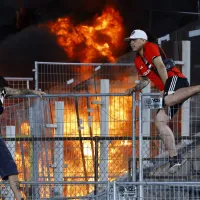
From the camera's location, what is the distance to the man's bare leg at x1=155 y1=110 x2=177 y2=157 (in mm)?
9828

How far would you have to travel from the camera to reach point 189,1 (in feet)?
53.3

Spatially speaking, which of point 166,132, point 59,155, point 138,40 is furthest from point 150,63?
point 59,155

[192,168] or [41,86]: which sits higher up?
[41,86]

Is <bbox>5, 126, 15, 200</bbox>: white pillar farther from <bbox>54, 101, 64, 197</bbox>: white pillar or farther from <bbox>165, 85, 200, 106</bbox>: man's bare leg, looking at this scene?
<bbox>165, 85, 200, 106</bbox>: man's bare leg

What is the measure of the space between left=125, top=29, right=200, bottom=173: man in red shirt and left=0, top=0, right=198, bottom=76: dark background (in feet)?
18.5

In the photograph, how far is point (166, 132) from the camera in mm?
9828

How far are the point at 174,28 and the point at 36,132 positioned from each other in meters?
5.90

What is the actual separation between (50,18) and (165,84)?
6.74 metres

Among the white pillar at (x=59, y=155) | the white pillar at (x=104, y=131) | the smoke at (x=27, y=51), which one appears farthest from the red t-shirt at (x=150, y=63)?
the smoke at (x=27, y=51)

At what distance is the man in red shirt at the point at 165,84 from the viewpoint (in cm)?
970

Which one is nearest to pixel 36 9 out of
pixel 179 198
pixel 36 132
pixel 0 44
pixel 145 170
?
pixel 0 44

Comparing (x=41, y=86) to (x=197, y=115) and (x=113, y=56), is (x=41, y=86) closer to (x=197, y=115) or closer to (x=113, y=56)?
(x=113, y=56)

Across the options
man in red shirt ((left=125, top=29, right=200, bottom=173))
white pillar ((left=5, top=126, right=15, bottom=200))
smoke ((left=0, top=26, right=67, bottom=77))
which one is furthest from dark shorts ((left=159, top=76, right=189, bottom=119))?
smoke ((left=0, top=26, right=67, bottom=77))

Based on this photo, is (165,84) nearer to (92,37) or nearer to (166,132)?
(166,132)
